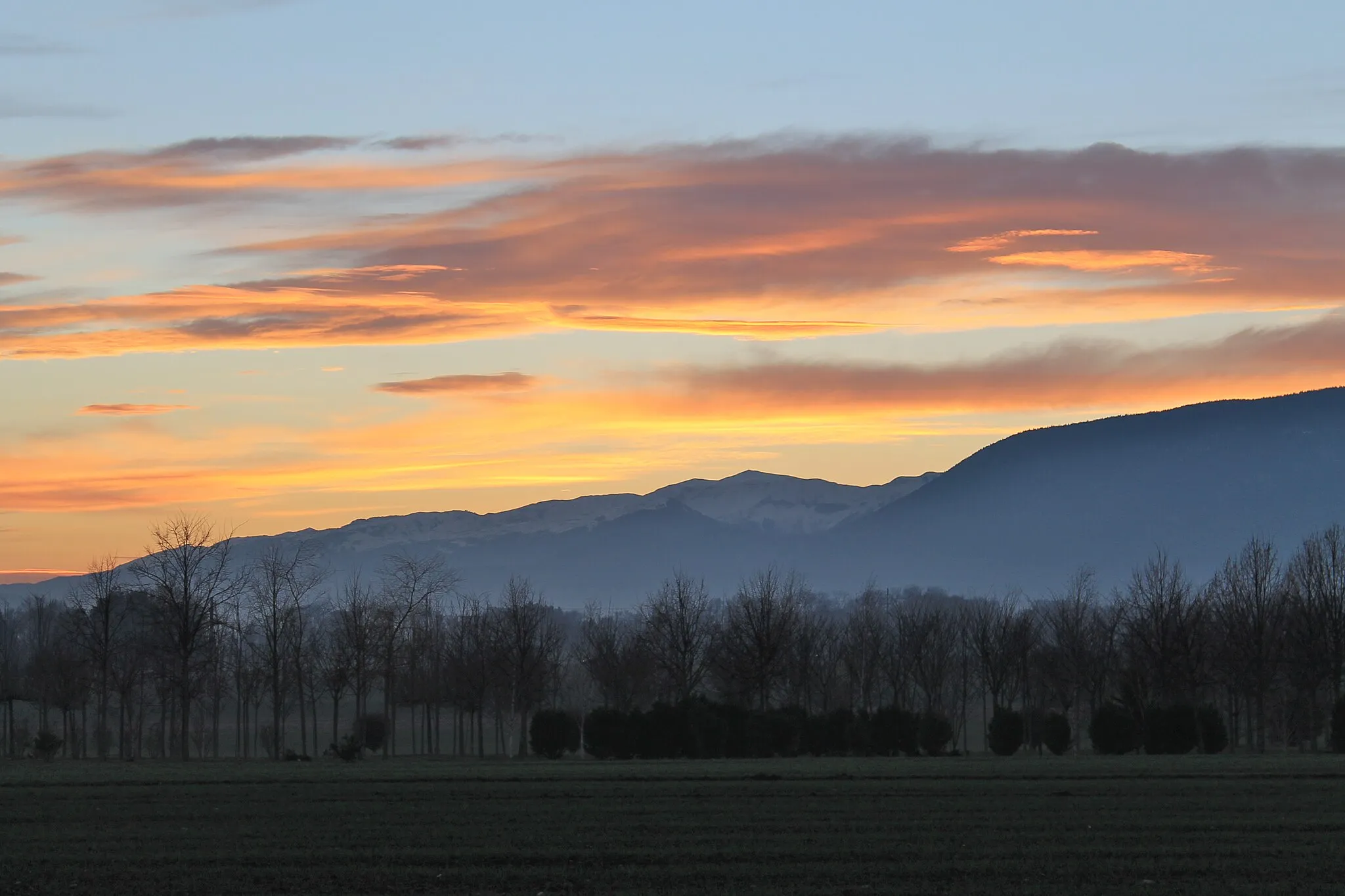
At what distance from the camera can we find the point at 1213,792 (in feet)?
112

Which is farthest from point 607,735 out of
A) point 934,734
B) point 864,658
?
point 864,658

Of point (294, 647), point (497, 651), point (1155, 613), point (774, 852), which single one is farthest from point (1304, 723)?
point (774, 852)

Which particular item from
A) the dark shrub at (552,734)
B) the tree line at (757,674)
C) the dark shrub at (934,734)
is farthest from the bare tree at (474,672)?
the dark shrub at (934,734)

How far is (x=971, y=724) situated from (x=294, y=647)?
78730mm

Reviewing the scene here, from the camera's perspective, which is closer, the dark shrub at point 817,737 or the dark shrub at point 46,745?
the dark shrub at point 817,737

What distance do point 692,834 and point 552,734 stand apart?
40872mm

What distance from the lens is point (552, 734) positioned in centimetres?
6619

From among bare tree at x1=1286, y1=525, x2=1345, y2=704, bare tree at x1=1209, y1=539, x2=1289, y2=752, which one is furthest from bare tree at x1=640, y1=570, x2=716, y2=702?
bare tree at x1=1286, y1=525, x2=1345, y2=704

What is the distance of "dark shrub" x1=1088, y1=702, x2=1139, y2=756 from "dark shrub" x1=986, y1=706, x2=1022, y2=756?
4.06m

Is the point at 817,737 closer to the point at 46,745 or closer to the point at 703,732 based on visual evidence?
the point at 703,732

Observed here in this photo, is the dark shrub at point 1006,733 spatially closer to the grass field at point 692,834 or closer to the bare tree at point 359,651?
the grass field at point 692,834

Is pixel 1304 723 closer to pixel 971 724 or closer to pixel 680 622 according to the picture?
pixel 680 622

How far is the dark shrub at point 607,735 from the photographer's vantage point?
61.7 m

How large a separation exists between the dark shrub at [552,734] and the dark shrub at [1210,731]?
1141 inches
